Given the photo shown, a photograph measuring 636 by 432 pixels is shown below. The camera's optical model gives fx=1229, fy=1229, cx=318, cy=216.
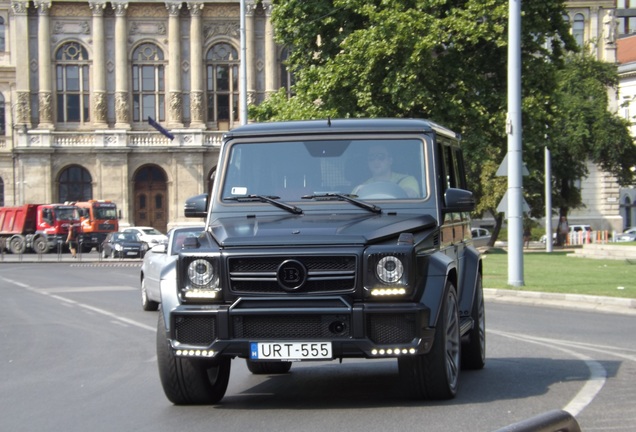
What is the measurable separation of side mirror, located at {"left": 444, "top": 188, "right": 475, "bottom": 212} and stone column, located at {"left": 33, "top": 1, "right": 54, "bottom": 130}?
240 feet

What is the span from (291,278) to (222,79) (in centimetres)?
7599

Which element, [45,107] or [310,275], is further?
[45,107]

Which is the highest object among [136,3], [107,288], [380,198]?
[136,3]

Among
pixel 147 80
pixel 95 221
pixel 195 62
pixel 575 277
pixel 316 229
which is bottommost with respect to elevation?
A: pixel 575 277

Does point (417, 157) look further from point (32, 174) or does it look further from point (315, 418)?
point (32, 174)

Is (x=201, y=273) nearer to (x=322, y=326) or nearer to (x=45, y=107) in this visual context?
(x=322, y=326)

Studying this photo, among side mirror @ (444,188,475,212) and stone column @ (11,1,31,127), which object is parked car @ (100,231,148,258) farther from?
side mirror @ (444,188,475,212)

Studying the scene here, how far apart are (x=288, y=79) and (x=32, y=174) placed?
1808 cm

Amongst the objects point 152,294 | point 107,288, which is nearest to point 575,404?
point 152,294

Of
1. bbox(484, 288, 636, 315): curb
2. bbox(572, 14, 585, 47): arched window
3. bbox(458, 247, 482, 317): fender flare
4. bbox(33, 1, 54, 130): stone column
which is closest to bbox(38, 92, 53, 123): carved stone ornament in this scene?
bbox(33, 1, 54, 130): stone column

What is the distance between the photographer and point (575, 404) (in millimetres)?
9508

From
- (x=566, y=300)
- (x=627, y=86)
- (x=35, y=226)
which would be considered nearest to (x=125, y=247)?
(x=35, y=226)

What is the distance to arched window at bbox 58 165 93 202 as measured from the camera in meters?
80.6

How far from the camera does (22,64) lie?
80625 mm
